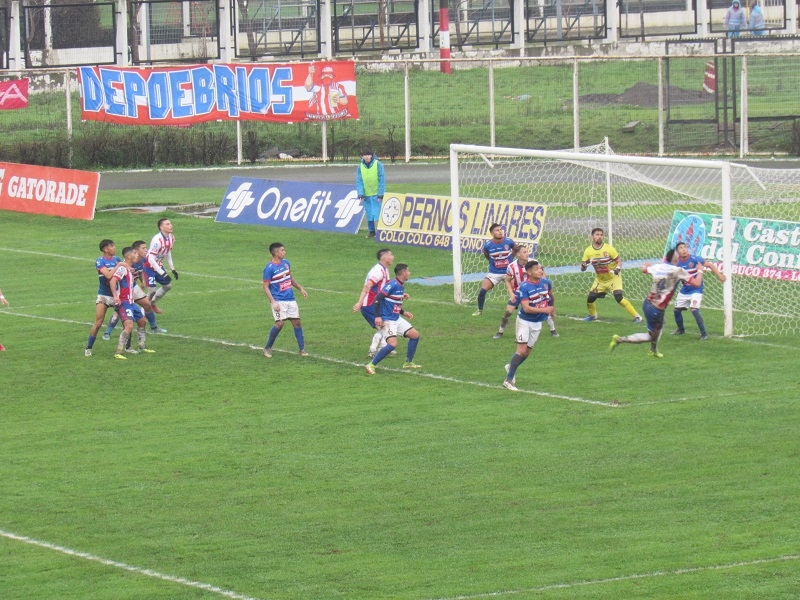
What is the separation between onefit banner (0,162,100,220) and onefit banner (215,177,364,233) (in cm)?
367

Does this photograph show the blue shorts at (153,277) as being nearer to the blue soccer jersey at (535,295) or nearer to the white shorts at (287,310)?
the white shorts at (287,310)

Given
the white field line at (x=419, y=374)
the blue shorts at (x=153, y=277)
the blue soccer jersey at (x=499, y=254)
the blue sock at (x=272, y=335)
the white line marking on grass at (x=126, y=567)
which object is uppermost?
the blue soccer jersey at (x=499, y=254)

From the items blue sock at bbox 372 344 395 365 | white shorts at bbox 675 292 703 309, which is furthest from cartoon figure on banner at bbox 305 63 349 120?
blue sock at bbox 372 344 395 365

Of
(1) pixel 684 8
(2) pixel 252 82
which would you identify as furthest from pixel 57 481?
(1) pixel 684 8

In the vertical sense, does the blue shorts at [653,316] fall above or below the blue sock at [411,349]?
above

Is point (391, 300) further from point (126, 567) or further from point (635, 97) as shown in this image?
point (635, 97)

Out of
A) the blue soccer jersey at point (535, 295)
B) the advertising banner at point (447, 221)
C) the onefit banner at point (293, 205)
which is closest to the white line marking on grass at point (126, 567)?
the blue soccer jersey at point (535, 295)

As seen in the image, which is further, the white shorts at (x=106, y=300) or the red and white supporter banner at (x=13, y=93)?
the red and white supporter banner at (x=13, y=93)

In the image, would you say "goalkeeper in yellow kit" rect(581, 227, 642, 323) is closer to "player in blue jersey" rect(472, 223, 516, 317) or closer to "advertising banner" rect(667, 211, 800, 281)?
"player in blue jersey" rect(472, 223, 516, 317)

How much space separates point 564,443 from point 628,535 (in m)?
3.58

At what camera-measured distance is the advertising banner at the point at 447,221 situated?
98.6ft

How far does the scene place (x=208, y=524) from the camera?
13797 millimetres

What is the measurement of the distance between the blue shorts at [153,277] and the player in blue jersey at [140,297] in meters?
0.10

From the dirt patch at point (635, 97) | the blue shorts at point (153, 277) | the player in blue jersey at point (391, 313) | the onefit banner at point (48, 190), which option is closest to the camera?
the player in blue jersey at point (391, 313)
